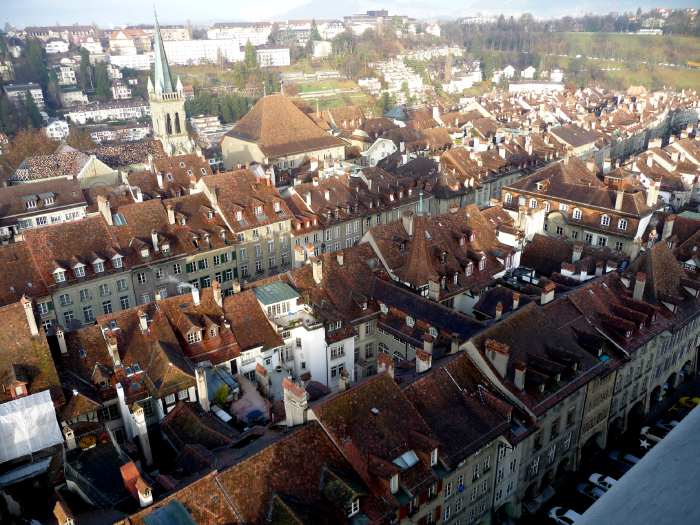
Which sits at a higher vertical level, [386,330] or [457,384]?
[457,384]

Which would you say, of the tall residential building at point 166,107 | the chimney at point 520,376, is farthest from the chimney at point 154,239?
the tall residential building at point 166,107

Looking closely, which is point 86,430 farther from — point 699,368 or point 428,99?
point 428,99

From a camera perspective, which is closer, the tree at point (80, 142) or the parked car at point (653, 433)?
the parked car at point (653, 433)

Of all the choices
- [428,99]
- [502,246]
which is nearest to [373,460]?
[502,246]

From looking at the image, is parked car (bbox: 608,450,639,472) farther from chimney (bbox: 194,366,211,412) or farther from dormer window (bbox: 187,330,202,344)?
dormer window (bbox: 187,330,202,344)

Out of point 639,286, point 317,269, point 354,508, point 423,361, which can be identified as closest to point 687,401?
point 639,286

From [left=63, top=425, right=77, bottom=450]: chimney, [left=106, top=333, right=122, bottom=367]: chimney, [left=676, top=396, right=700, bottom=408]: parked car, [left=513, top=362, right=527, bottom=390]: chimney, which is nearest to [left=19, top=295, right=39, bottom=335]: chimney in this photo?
[left=106, top=333, right=122, bottom=367]: chimney

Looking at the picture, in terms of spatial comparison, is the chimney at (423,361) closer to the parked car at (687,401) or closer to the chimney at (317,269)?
the chimney at (317,269)
